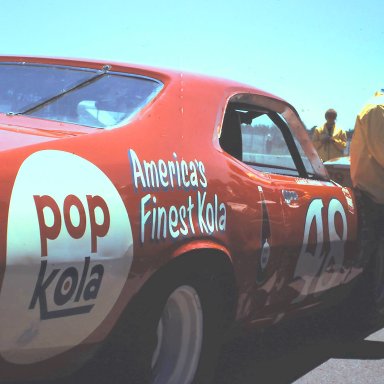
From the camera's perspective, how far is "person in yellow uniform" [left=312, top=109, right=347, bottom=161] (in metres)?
9.12

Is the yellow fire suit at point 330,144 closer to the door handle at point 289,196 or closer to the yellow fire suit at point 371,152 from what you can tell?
the yellow fire suit at point 371,152

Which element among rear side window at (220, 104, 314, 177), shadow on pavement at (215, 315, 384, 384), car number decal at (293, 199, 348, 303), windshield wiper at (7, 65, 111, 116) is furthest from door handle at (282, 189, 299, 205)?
windshield wiper at (7, 65, 111, 116)

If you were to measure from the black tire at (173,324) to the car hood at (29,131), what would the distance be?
0.69 m

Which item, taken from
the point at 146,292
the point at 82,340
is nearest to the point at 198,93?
the point at 146,292

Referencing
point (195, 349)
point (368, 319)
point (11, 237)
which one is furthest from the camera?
point (368, 319)

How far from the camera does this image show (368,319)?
4.73 metres

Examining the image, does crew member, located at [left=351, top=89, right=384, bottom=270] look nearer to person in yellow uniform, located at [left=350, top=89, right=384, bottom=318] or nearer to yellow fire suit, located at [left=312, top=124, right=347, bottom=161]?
person in yellow uniform, located at [left=350, top=89, right=384, bottom=318]

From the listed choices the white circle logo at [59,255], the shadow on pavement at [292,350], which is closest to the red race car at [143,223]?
the white circle logo at [59,255]

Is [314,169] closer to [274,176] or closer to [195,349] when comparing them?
[274,176]

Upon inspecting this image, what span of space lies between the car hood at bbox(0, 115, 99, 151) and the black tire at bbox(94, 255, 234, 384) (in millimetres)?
693

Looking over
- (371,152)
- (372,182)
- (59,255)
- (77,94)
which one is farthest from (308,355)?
(59,255)

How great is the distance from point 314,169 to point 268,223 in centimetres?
118

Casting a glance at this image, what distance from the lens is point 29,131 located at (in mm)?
2477

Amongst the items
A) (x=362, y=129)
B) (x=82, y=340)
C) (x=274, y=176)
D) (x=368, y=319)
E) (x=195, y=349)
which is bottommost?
(x=368, y=319)
